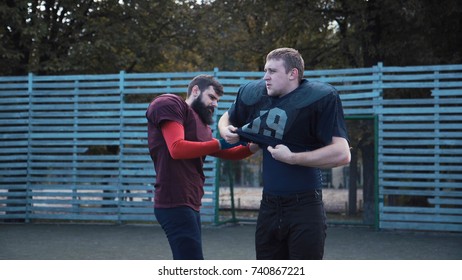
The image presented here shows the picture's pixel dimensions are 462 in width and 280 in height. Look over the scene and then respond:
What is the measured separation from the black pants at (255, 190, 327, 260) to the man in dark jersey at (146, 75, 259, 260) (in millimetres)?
699

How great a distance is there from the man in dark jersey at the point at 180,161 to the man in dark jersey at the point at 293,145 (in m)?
0.63

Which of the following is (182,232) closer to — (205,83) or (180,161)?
(180,161)

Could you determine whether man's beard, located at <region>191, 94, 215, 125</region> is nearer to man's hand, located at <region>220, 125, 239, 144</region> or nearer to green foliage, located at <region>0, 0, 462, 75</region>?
man's hand, located at <region>220, 125, 239, 144</region>

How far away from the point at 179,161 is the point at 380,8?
41.7 ft

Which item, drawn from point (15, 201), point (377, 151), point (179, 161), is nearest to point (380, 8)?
point (377, 151)

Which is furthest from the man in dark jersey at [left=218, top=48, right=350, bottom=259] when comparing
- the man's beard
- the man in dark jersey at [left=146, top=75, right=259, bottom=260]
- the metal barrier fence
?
the metal barrier fence

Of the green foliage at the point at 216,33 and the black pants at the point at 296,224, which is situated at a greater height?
the green foliage at the point at 216,33

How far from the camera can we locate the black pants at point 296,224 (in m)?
3.93

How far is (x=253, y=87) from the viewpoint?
421cm

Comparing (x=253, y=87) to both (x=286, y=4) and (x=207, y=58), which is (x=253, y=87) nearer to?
(x=286, y=4)

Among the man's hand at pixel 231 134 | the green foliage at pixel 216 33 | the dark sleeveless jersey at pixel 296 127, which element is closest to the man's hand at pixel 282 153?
the dark sleeveless jersey at pixel 296 127

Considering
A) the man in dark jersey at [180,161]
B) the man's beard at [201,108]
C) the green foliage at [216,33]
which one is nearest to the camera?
the man in dark jersey at [180,161]

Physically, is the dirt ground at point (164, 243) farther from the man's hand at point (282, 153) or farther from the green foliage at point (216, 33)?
the man's hand at point (282, 153)

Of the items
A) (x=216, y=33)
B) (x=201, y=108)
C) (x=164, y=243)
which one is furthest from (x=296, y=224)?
(x=216, y=33)
